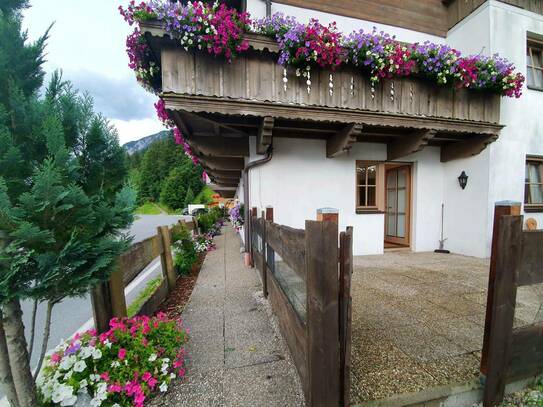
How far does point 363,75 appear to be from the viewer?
12.1 feet

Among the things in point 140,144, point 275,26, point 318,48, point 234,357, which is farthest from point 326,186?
point 140,144

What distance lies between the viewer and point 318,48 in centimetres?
311

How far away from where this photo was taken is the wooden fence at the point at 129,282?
1536 mm

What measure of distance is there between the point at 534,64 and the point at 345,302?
7.50 metres

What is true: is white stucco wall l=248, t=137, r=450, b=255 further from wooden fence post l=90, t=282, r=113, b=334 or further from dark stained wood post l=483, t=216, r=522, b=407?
dark stained wood post l=483, t=216, r=522, b=407

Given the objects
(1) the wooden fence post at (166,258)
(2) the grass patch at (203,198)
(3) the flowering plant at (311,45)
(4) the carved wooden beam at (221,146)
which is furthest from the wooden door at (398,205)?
(2) the grass patch at (203,198)

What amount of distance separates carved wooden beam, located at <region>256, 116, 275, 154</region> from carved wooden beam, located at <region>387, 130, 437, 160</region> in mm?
2787

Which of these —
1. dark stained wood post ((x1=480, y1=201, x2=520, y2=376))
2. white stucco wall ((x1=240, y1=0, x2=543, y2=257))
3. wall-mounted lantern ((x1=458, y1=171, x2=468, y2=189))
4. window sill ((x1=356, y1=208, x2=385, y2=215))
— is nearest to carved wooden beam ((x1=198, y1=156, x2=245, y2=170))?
white stucco wall ((x1=240, y1=0, x2=543, y2=257))

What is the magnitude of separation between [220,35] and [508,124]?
587 cm

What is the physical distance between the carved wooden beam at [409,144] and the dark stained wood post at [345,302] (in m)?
4.10

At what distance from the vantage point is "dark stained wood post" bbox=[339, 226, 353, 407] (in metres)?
1.10

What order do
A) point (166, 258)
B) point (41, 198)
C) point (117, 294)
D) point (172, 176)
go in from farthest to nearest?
point (172, 176) → point (166, 258) → point (117, 294) → point (41, 198)

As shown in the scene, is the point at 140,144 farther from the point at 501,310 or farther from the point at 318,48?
the point at 501,310

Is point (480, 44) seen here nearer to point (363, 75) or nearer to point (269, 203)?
point (363, 75)
